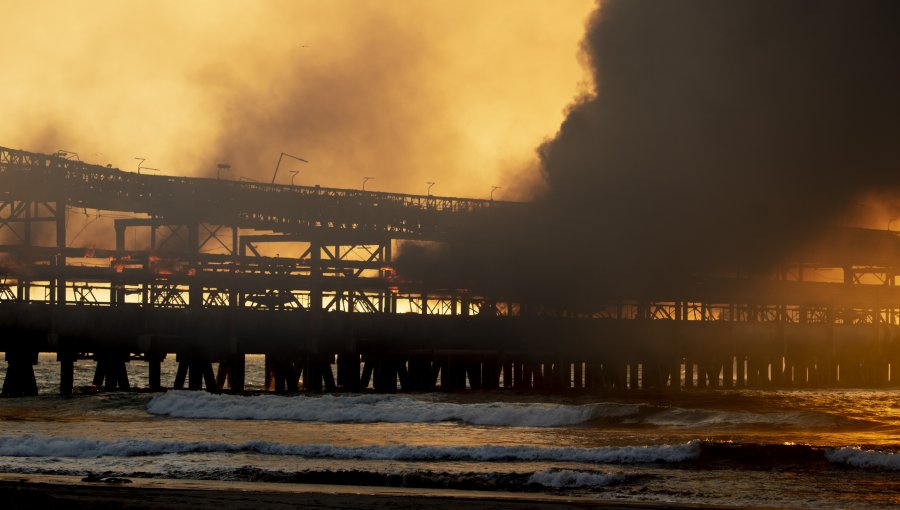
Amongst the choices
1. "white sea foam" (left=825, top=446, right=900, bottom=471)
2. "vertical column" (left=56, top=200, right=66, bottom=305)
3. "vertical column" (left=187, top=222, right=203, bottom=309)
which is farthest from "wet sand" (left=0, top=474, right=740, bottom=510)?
"vertical column" (left=187, top=222, right=203, bottom=309)

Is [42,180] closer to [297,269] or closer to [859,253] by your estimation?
[297,269]

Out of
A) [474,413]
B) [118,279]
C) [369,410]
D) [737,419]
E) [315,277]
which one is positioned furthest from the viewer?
[315,277]

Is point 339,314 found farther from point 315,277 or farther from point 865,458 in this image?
point 865,458

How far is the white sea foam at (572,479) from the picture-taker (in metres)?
28.0

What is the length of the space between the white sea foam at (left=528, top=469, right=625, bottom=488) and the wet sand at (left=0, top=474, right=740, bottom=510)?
156cm

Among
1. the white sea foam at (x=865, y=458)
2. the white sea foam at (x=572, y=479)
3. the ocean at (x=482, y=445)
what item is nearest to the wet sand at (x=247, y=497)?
the ocean at (x=482, y=445)

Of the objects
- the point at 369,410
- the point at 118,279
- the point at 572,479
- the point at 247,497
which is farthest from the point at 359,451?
the point at 118,279

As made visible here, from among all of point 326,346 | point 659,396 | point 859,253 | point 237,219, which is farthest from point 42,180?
point 859,253

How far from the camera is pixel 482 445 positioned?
114ft

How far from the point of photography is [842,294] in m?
97.9

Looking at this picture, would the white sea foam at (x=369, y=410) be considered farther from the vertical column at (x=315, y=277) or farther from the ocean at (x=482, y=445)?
the vertical column at (x=315, y=277)

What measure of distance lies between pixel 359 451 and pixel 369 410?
13.3 m

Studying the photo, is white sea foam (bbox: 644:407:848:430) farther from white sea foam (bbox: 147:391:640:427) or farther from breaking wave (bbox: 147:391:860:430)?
white sea foam (bbox: 147:391:640:427)

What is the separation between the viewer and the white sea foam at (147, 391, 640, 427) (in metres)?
45.7
